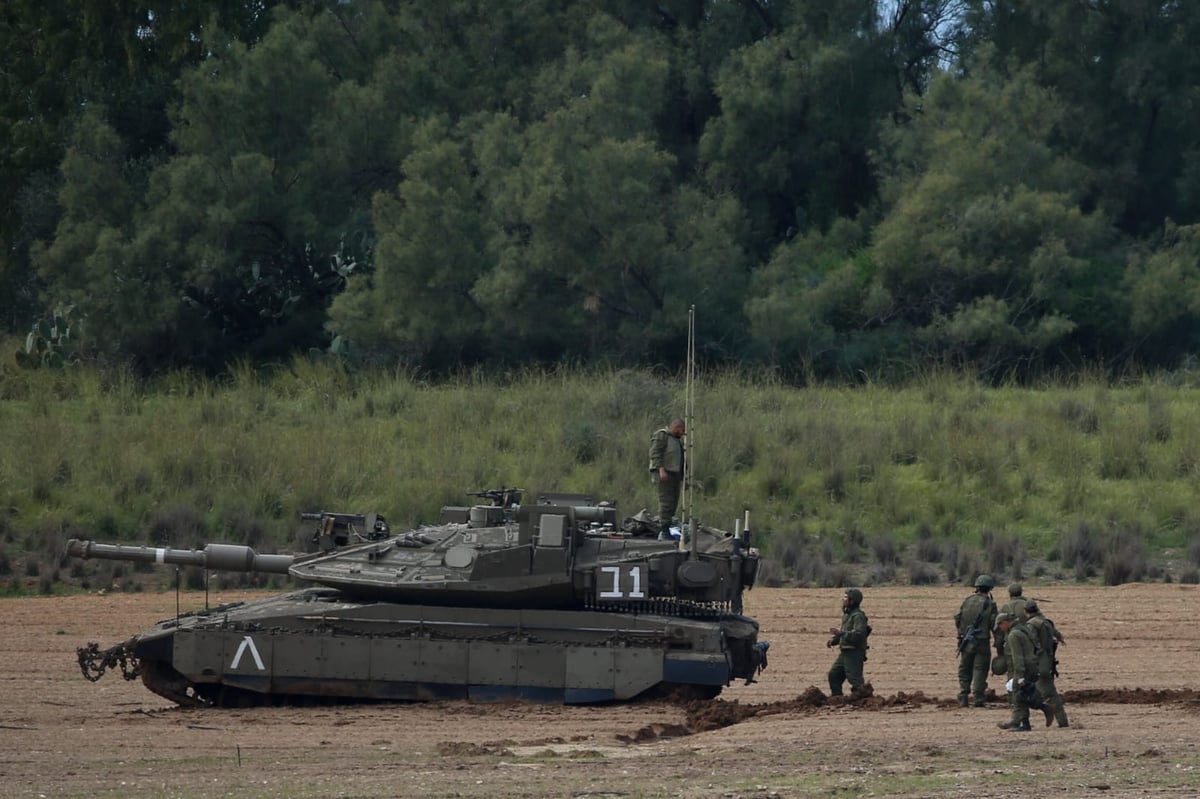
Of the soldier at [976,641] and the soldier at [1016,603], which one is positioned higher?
the soldier at [1016,603]

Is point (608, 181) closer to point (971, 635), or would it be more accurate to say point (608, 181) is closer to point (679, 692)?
point (679, 692)

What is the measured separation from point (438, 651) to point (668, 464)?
121 inches

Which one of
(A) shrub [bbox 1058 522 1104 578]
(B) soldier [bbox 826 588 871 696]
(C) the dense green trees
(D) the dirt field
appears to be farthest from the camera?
(C) the dense green trees

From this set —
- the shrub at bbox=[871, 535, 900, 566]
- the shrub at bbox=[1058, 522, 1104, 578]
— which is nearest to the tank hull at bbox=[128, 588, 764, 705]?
the shrub at bbox=[871, 535, 900, 566]

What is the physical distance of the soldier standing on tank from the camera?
18.4 m

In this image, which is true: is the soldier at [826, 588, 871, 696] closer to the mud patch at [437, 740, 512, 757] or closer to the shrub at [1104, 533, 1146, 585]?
the mud patch at [437, 740, 512, 757]

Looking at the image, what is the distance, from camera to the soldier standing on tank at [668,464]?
60.3 feet

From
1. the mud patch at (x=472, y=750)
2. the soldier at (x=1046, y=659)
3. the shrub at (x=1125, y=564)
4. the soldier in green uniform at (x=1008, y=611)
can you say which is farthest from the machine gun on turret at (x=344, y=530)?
the shrub at (x=1125, y=564)

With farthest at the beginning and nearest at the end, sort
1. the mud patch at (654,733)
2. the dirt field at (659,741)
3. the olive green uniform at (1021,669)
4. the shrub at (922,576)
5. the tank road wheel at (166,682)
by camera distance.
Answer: the shrub at (922,576)
the tank road wheel at (166,682)
the mud patch at (654,733)
the olive green uniform at (1021,669)
the dirt field at (659,741)

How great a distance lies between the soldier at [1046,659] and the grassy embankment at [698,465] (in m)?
→ 11.6

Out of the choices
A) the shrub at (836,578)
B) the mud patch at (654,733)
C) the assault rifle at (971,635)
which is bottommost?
the mud patch at (654,733)

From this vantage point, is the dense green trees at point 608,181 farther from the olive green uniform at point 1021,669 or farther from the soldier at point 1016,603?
the olive green uniform at point 1021,669

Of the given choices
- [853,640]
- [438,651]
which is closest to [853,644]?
[853,640]

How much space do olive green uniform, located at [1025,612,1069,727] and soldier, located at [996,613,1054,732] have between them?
5 centimetres
